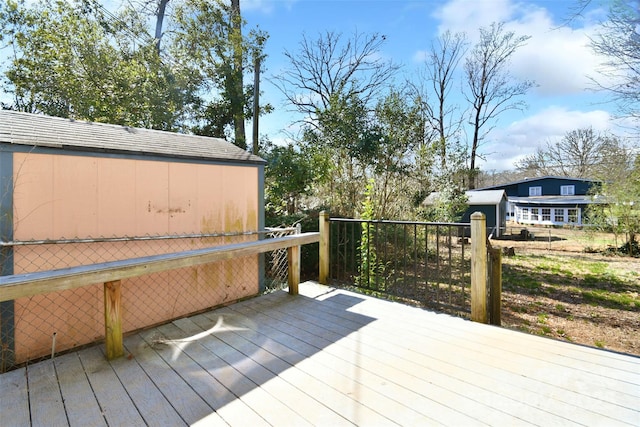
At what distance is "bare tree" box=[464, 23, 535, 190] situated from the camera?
16031mm

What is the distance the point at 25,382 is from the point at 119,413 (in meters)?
0.81

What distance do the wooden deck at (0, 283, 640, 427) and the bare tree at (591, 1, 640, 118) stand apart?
5784mm

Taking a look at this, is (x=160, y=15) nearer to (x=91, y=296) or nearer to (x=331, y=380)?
(x=91, y=296)

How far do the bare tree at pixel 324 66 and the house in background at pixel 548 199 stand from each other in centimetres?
1470

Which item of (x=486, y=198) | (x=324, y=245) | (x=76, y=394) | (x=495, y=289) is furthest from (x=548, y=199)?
(x=76, y=394)

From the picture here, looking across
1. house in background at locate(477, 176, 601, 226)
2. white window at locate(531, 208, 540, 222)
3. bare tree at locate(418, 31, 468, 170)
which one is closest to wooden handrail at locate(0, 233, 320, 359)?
bare tree at locate(418, 31, 468, 170)

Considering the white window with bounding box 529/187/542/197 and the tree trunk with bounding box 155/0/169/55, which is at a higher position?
the tree trunk with bounding box 155/0/169/55

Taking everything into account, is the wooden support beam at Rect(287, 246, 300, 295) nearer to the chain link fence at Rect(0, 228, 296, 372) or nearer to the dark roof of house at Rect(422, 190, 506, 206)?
the chain link fence at Rect(0, 228, 296, 372)

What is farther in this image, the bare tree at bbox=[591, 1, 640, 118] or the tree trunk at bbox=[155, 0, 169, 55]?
the tree trunk at bbox=[155, 0, 169, 55]

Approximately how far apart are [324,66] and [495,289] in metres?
10.9

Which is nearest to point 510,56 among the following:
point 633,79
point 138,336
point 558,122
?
point 558,122

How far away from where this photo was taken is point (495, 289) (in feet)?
9.56

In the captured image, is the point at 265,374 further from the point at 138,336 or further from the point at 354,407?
the point at 138,336

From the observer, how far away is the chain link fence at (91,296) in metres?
2.31
